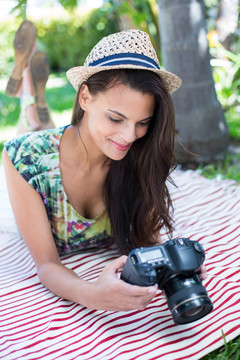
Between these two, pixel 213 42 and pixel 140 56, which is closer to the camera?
pixel 140 56

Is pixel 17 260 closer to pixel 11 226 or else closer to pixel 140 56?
pixel 11 226

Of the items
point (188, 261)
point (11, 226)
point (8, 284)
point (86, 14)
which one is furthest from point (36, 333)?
point (86, 14)

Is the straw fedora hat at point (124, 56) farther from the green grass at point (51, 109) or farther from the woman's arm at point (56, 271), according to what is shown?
the green grass at point (51, 109)

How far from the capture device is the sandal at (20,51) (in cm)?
414

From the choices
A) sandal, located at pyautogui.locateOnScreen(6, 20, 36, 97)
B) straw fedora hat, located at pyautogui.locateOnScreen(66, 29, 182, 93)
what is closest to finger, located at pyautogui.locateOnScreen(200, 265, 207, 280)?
straw fedora hat, located at pyautogui.locateOnScreen(66, 29, 182, 93)

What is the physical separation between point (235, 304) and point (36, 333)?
901mm

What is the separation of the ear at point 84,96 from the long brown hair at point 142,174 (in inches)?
1.3

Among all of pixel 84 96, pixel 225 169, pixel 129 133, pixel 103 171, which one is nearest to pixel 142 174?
pixel 103 171

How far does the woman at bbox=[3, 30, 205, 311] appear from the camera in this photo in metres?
2.06

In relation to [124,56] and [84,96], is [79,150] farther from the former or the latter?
[124,56]

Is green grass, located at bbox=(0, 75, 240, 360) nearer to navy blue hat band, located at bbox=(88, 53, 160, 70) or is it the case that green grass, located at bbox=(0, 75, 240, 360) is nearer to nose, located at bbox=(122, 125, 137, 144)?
nose, located at bbox=(122, 125, 137, 144)

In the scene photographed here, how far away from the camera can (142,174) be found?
97.0 inches

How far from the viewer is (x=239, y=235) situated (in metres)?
2.79

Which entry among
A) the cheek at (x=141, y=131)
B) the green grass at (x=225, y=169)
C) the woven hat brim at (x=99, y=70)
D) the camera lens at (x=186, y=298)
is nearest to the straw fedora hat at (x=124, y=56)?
the woven hat brim at (x=99, y=70)
